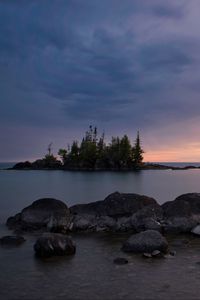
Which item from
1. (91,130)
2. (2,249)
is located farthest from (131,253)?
(91,130)

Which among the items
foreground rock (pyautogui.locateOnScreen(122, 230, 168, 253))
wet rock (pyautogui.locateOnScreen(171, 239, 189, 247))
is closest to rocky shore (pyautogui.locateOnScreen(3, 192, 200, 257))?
wet rock (pyautogui.locateOnScreen(171, 239, 189, 247))

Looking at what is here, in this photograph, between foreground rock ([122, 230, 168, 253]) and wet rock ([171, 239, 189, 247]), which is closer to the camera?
foreground rock ([122, 230, 168, 253])

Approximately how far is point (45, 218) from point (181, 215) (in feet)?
28.0

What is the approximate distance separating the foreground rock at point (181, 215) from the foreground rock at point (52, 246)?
342 inches

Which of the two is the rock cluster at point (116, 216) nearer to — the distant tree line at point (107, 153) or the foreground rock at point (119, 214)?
the foreground rock at point (119, 214)

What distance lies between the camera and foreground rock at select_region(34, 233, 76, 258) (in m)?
18.7

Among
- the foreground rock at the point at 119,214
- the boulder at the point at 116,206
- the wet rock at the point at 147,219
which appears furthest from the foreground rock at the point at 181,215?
the boulder at the point at 116,206

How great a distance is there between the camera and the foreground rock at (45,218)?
2636cm

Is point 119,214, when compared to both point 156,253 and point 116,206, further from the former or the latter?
point 156,253

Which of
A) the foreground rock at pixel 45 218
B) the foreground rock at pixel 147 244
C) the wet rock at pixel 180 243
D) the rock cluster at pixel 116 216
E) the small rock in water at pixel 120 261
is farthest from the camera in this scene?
the foreground rock at pixel 45 218

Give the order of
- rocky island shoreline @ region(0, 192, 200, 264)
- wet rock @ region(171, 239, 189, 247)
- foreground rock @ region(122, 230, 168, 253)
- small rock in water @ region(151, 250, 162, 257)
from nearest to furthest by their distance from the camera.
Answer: small rock in water @ region(151, 250, 162, 257)
foreground rock @ region(122, 230, 168, 253)
wet rock @ region(171, 239, 189, 247)
rocky island shoreline @ region(0, 192, 200, 264)

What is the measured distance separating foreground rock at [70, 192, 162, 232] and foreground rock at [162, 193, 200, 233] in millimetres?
563

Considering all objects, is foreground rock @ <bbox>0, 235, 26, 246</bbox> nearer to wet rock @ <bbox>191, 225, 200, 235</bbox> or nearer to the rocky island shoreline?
the rocky island shoreline

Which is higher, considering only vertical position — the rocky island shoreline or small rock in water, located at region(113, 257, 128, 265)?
the rocky island shoreline
